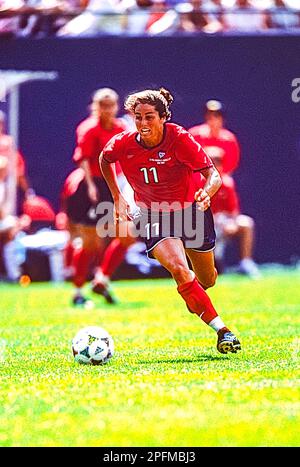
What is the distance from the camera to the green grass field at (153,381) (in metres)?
5.30

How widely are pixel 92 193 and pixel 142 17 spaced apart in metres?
4.33

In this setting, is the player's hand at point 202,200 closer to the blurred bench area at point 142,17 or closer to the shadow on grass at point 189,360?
the shadow on grass at point 189,360

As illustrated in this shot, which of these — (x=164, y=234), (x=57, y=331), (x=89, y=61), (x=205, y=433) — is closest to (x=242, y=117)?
(x=89, y=61)

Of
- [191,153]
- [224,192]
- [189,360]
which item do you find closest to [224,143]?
[224,192]

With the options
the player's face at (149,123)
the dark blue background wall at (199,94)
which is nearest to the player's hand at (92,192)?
the dark blue background wall at (199,94)

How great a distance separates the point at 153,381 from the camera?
6.84 m

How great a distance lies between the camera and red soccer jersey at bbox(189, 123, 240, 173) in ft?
54.4

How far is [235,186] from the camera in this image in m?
16.9

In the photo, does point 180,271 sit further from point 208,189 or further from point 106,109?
point 106,109

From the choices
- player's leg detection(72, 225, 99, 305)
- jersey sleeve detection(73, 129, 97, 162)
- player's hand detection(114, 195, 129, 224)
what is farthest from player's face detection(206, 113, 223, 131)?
player's hand detection(114, 195, 129, 224)

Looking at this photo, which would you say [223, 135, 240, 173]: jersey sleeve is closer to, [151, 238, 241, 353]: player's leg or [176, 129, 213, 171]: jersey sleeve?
[176, 129, 213, 171]: jersey sleeve

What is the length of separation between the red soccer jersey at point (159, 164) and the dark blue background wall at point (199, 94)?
780 centimetres
